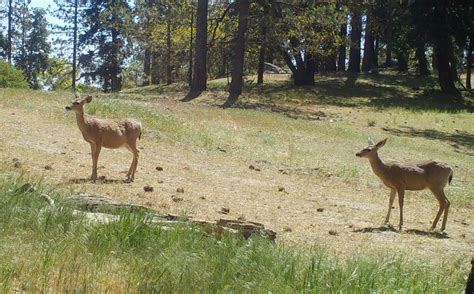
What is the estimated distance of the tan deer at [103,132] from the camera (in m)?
10.6

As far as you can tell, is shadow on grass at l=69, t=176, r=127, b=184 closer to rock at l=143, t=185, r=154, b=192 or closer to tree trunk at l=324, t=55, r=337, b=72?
rock at l=143, t=185, r=154, b=192

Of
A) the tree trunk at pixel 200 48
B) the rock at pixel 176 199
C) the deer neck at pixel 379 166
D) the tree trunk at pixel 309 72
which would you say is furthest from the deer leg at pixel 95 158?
the tree trunk at pixel 309 72

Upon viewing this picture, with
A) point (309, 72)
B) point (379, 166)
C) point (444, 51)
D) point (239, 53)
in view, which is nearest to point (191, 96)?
point (239, 53)

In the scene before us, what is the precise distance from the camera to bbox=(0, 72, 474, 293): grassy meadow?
5.07 m

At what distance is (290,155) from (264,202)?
6.92 meters

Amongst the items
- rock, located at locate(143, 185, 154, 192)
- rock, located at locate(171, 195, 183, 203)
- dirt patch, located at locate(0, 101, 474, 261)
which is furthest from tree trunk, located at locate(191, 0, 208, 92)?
rock, located at locate(171, 195, 183, 203)

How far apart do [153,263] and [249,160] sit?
35.4ft

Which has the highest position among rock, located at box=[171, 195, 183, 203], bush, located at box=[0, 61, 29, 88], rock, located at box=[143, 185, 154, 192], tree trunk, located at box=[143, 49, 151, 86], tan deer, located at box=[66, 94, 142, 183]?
tree trunk, located at box=[143, 49, 151, 86]

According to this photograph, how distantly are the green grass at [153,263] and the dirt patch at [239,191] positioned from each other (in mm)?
1449

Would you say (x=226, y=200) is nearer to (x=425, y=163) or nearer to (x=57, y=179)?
(x=57, y=179)

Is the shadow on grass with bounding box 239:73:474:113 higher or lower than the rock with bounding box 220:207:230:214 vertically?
higher

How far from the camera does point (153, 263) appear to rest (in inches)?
210

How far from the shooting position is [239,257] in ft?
A: 18.6

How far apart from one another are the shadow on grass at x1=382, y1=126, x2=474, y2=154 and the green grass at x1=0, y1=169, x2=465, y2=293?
67.7 ft
